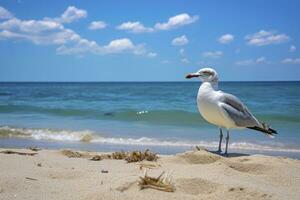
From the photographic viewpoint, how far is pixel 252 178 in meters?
4.71

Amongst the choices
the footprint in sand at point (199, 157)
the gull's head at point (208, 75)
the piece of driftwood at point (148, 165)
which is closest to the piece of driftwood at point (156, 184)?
the piece of driftwood at point (148, 165)

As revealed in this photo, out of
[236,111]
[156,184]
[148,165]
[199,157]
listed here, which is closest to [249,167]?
[199,157]

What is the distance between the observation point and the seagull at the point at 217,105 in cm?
618

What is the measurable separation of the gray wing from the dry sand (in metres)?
0.71

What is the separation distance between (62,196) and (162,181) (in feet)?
2.86

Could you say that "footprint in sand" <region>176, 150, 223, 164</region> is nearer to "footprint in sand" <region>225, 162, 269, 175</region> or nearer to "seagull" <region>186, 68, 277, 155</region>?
"footprint in sand" <region>225, 162, 269, 175</region>

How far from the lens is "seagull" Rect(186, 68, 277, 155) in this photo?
6.18 meters

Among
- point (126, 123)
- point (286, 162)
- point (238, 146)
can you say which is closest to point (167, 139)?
point (238, 146)

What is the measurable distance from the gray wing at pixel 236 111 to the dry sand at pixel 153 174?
2.33 ft

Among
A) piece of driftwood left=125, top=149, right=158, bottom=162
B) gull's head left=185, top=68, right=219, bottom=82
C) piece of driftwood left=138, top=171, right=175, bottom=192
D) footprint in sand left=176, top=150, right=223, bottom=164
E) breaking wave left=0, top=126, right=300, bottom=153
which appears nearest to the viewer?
piece of driftwood left=138, top=171, right=175, bottom=192

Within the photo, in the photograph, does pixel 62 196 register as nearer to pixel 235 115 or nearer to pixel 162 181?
pixel 162 181

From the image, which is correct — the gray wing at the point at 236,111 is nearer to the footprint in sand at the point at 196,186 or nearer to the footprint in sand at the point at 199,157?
the footprint in sand at the point at 199,157

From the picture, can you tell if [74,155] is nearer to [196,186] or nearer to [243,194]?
[196,186]

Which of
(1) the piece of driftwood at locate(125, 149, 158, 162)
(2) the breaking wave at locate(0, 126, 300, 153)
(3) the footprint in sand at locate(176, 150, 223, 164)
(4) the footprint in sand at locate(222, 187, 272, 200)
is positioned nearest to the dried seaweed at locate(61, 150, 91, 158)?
(1) the piece of driftwood at locate(125, 149, 158, 162)
